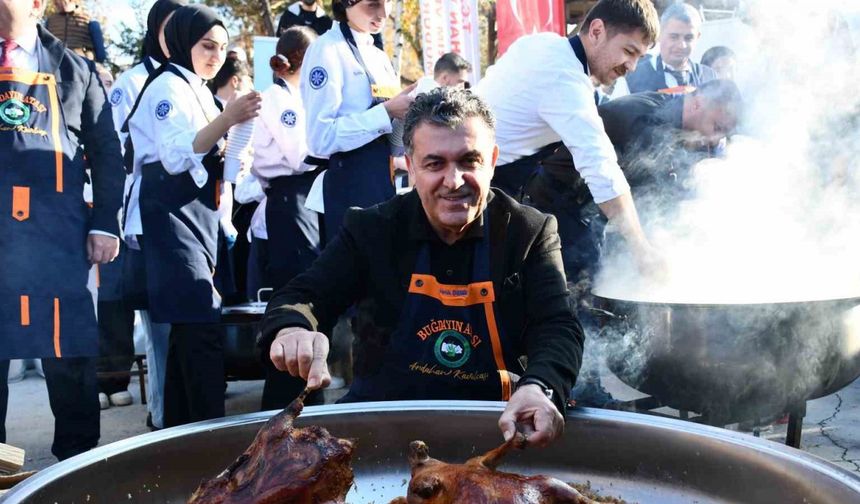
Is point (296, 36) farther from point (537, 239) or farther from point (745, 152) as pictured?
point (537, 239)

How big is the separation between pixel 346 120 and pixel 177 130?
31.8 inches

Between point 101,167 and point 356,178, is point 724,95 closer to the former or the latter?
point 356,178

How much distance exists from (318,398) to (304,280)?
92.8 inches

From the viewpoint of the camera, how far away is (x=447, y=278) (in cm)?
220

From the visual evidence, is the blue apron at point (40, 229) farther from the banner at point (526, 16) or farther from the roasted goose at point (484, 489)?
the banner at point (526, 16)

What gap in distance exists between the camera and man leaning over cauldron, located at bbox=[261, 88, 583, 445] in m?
2.12

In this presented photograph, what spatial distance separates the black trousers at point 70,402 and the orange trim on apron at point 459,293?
7.37 feet

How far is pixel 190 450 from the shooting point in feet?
5.54

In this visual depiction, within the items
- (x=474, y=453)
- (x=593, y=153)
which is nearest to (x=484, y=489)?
(x=474, y=453)

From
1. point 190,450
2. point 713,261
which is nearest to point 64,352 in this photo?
point 190,450

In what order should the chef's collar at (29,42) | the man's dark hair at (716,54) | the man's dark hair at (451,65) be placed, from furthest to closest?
the man's dark hair at (451,65) < the man's dark hair at (716,54) < the chef's collar at (29,42)

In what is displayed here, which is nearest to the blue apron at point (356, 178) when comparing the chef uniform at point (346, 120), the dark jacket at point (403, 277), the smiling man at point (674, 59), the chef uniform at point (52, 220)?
the chef uniform at point (346, 120)

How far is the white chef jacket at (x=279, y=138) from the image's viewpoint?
4645mm

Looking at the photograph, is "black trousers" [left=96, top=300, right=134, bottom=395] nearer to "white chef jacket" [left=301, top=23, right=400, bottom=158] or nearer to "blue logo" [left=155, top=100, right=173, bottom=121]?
"blue logo" [left=155, top=100, right=173, bottom=121]
